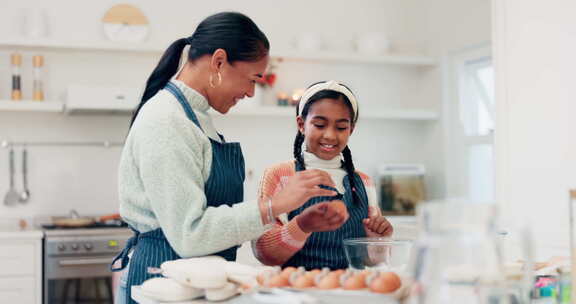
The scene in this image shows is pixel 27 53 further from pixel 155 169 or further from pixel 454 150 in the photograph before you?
pixel 155 169

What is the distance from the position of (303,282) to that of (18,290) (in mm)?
2974

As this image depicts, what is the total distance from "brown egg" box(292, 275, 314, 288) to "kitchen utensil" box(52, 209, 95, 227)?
2937 millimetres


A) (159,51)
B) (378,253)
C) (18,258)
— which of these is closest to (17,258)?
(18,258)

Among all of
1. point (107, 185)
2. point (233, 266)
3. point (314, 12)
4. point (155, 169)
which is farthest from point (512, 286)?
point (314, 12)

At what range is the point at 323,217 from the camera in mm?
1424

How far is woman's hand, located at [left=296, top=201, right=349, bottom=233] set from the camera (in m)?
1.40

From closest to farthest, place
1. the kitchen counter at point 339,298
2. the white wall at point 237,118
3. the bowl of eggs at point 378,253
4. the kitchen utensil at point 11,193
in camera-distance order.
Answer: the kitchen counter at point 339,298
the bowl of eggs at point 378,253
the kitchen utensil at point 11,193
the white wall at point 237,118

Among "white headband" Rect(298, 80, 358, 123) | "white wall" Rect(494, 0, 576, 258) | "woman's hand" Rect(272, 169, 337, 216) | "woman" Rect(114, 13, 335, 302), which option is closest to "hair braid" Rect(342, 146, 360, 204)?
"white headband" Rect(298, 80, 358, 123)

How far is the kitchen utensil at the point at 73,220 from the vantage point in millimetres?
3873

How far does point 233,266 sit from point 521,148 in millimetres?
2179

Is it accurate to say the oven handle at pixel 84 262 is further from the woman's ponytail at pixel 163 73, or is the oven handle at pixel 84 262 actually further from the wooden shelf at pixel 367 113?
the woman's ponytail at pixel 163 73

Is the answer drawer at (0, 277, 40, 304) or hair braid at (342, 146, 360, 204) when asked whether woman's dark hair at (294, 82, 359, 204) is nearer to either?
hair braid at (342, 146, 360, 204)

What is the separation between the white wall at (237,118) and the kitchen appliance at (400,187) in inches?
9.8

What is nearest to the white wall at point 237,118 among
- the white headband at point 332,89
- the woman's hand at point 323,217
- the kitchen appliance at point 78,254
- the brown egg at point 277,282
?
the kitchen appliance at point 78,254
